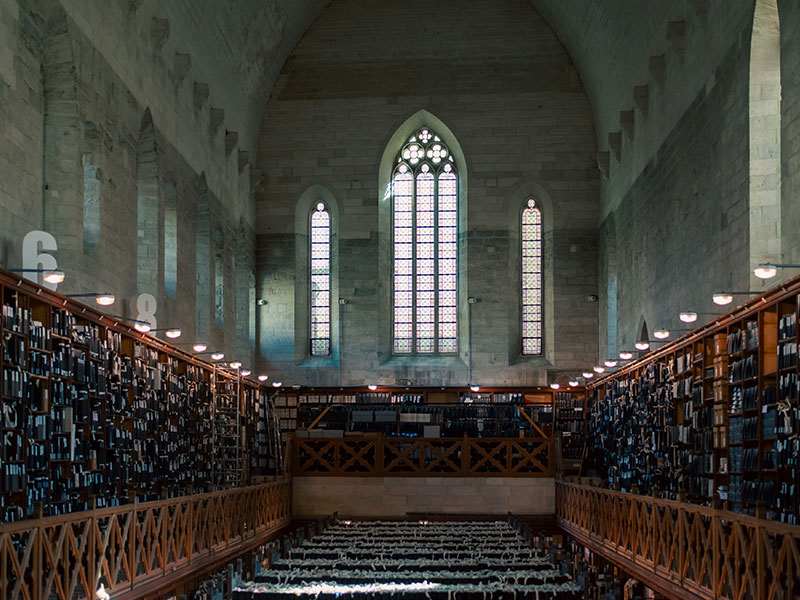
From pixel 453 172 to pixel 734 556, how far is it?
1876cm

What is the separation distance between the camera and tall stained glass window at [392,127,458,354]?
26000 mm

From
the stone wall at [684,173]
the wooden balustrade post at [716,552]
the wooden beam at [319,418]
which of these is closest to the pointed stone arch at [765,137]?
the stone wall at [684,173]

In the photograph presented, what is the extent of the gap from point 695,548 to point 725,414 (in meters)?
3.91

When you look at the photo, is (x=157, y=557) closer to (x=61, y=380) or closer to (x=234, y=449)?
(x=61, y=380)

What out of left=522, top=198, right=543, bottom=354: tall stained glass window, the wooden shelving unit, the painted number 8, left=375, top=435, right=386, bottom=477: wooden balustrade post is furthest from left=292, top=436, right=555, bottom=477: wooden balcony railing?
the painted number 8

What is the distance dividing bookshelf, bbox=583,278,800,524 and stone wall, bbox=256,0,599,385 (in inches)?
256

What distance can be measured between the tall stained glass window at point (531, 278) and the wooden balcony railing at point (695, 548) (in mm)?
10681

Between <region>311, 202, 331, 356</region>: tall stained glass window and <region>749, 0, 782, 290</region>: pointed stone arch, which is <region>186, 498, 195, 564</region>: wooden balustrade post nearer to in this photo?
<region>749, 0, 782, 290</region>: pointed stone arch

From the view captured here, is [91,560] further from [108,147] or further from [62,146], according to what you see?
[108,147]

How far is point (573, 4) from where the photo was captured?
75.4 feet

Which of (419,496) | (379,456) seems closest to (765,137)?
(419,496)

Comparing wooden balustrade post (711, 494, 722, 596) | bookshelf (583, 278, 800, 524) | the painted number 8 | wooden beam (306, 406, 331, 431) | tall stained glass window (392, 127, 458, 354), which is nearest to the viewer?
wooden balustrade post (711, 494, 722, 596)

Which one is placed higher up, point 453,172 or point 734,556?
point 453,172

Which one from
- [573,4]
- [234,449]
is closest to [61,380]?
[234,449]
